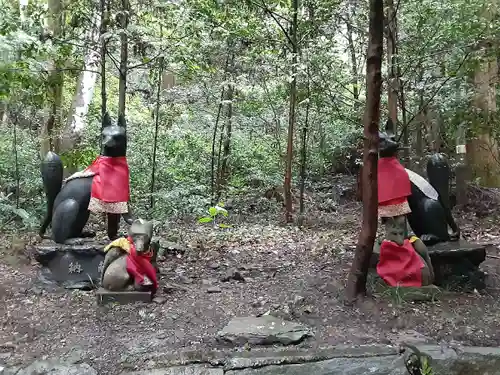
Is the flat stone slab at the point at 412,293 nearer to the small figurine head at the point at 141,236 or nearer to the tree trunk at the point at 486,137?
the small figurine head at the point at 141,236

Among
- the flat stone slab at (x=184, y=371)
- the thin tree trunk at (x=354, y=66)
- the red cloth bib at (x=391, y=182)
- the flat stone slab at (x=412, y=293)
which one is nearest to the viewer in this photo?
the flat stone slab at (x=184, y=371)

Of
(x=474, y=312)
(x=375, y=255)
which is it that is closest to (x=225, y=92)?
(x=375, y=255)

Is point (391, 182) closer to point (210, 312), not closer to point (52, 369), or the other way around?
point (210, 312)

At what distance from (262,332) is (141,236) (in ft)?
4.58

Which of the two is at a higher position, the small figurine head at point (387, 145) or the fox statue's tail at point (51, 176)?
the small figurine head at point (387, 145)

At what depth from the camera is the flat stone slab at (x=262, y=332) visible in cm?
349

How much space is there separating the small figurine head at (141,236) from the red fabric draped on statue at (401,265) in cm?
206

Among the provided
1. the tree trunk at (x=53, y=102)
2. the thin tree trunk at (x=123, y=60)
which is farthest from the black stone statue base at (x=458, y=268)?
the tree trunk at (x=53, y=102)

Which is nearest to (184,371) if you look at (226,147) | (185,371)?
(185,371)

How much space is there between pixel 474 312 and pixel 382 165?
1414 millimetres

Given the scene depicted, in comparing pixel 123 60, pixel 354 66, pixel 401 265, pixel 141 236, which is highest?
pixel 354 66

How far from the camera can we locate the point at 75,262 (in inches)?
187

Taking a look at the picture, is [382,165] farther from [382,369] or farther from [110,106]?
[110,106]

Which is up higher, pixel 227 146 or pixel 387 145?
pixel 227 146
